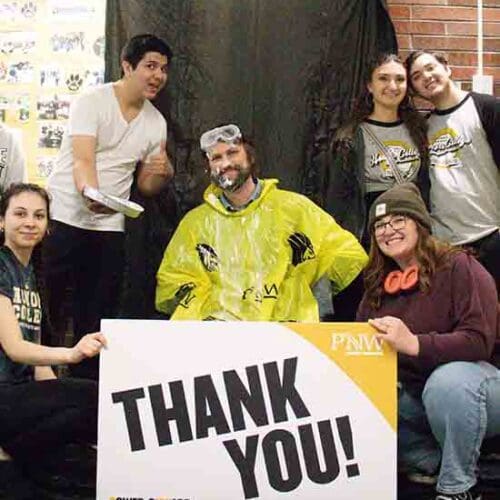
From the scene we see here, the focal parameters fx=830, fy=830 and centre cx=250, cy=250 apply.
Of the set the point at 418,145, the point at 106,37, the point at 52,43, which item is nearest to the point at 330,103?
the point at 418,145

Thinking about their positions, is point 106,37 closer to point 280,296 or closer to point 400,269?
point 280,296

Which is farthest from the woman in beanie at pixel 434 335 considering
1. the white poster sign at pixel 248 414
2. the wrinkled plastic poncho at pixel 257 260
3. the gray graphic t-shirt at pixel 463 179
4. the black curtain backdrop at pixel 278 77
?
the black curtain backdrop at pixel 278 77

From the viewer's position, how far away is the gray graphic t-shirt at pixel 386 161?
267 centimetres

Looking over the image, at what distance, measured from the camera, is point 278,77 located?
2961 millimetres

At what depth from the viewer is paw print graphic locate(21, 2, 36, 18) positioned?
122 inches

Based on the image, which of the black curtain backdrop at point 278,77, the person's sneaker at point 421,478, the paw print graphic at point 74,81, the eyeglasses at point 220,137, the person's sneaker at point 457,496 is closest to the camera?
the person's sneaker at point 457,496

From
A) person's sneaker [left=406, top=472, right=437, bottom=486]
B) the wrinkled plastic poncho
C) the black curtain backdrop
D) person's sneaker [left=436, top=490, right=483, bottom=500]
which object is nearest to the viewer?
person's sneaker [left=436, top=490, right=483, bottom=500]

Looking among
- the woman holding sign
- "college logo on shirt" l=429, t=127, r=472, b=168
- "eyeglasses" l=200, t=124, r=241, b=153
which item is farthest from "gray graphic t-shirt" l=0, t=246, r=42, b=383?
"college logo on shirt" l=429, t=127, r=472, b=168

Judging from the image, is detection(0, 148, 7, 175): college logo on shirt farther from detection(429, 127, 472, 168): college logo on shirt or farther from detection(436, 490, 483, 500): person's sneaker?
detection(436, 490, 483, 500): person's sneaker

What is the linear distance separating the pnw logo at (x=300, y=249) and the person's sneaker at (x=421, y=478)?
28.7 inches

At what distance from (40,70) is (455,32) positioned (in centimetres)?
157

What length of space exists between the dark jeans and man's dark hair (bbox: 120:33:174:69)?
1201 mm

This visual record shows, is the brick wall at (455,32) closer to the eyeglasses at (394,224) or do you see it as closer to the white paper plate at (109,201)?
the eyeglasses at (394,224)

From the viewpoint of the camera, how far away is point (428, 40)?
10.3ft
